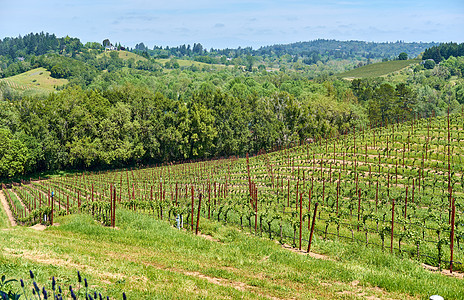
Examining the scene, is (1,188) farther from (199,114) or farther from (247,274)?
(247,274)

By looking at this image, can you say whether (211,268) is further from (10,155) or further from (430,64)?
(430,64)

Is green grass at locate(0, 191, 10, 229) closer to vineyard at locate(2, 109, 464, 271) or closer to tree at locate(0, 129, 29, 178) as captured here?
vineyard at locate(2, 109, 464, 271)

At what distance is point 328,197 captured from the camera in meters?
30.4

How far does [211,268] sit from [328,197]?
695 inches

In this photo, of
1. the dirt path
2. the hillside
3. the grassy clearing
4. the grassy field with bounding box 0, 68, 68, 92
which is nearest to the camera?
the grassy clearing

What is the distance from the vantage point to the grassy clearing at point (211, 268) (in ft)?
40.5

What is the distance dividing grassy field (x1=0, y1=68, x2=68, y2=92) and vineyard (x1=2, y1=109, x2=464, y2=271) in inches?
4667

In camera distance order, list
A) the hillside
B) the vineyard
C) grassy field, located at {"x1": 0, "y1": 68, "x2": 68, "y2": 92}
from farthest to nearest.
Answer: grassy field, located at {"x1": 0, "y1": 68, "x2": 68, "y2": 92} → the vineyard → the hillside

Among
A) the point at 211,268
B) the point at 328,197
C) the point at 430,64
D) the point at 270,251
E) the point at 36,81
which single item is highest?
the point at 430,64

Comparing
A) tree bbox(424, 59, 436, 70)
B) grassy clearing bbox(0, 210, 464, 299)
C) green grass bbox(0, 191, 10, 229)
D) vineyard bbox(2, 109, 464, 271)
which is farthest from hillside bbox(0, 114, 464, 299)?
tree bbox(424, 59, 436, 70)

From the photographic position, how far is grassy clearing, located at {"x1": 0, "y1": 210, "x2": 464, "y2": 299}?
12.3 m

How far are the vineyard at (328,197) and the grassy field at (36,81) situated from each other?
389 ft

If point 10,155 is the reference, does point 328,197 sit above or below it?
below

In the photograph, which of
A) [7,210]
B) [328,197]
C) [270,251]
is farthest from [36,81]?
[270,251]
